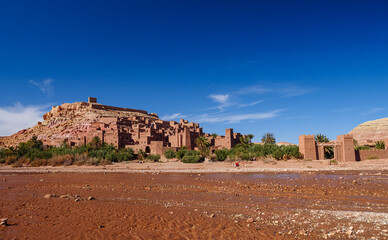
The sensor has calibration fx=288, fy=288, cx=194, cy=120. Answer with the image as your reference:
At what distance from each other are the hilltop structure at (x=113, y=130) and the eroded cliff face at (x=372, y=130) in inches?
1410

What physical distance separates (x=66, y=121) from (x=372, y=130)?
77.0 metres

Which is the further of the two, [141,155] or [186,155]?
[141,155]

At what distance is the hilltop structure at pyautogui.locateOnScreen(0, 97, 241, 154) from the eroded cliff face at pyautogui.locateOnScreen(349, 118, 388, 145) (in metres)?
35.8

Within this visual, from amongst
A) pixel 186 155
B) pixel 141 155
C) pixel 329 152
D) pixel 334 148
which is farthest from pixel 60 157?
pixel 329 152

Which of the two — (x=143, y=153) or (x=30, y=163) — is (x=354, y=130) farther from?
(x=30, y=163)

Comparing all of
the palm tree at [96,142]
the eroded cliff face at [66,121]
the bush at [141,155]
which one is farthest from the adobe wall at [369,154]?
the eroded cliff face at [66,121]

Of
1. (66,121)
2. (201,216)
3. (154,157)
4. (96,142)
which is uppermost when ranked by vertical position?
(66,121)

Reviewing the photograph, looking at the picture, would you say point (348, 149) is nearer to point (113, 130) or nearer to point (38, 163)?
point (38, 163)

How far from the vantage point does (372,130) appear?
70.2 metres

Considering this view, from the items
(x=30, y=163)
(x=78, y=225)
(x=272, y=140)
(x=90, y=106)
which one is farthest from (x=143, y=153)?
(x=90, y=106)

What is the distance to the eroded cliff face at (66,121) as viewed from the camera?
221 feet

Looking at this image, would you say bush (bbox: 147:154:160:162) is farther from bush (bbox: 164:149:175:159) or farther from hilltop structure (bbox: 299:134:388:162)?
hilltop structure (bbox: 299:134:388:162)

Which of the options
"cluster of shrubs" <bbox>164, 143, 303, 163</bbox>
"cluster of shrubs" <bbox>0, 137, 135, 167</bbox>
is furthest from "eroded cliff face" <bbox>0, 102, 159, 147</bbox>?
"cluster of shrubs" <bbox>164, 143, 303, 163</bbox>

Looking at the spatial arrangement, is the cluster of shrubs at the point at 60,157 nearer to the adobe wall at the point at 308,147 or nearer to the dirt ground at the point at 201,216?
the adobe wall at the point at 308,147
